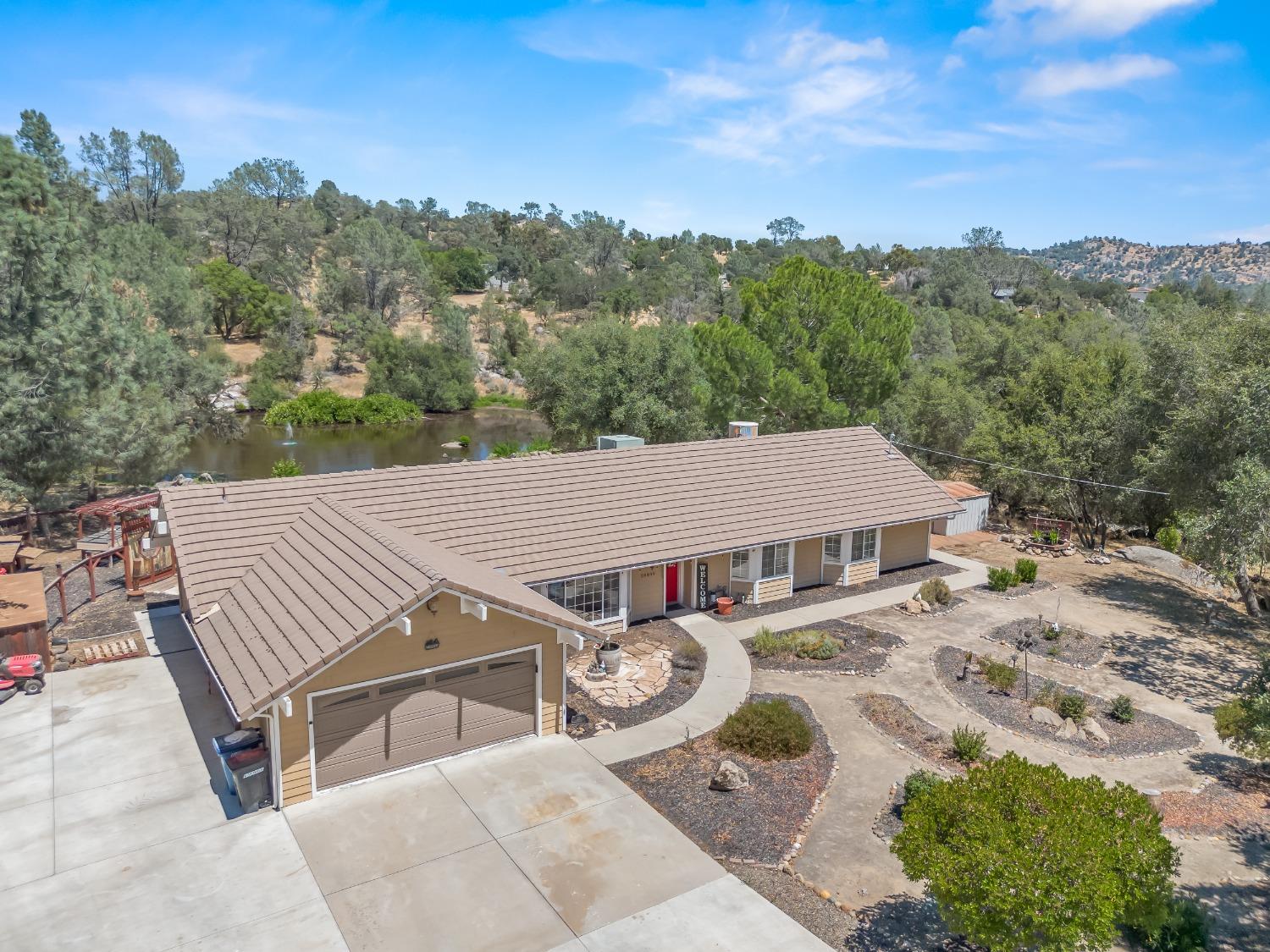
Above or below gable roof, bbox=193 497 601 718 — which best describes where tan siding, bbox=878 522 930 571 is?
below

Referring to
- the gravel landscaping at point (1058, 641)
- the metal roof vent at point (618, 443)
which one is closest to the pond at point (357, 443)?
the metal roof vent at point (618, 443)

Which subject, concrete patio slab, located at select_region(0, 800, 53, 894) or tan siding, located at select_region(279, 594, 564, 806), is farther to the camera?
tan siding, located at select_region(279, 594, 564, 806)

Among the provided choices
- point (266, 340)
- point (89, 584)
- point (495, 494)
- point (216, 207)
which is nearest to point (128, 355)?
point (89, 584)

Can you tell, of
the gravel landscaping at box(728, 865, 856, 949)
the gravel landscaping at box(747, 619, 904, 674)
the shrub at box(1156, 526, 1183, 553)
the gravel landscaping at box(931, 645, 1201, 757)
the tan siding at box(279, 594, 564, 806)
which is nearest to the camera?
the gravel landscaping at box(728, 865, 856, 949)

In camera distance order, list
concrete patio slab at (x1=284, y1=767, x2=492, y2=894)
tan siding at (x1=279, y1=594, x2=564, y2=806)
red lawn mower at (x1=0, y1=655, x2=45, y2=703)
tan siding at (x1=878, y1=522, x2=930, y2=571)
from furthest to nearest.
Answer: tan siding at (x1=878, y1=522, x2=930, y2=571), red lawn mower at (x1=0, y1=655, x2=45, y2=703), tan siding at (x1=279, y1=594, x2=564, y2=806), concrete patio slab at (x1=284, y1=767, x2=492, y2=894)

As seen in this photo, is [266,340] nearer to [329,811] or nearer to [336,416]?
[336,416]

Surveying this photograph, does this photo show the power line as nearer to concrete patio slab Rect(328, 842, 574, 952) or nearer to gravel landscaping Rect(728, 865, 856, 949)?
gravel landscaping Rect(728, 865, 856, 949)

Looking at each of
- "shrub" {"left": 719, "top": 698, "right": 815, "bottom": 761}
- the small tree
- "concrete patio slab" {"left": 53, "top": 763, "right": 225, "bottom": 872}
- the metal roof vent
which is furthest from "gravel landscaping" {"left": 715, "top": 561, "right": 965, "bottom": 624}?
"concrete patio slab" {"left": 53, "top": 763, "right": 225, "bottom": 872}
